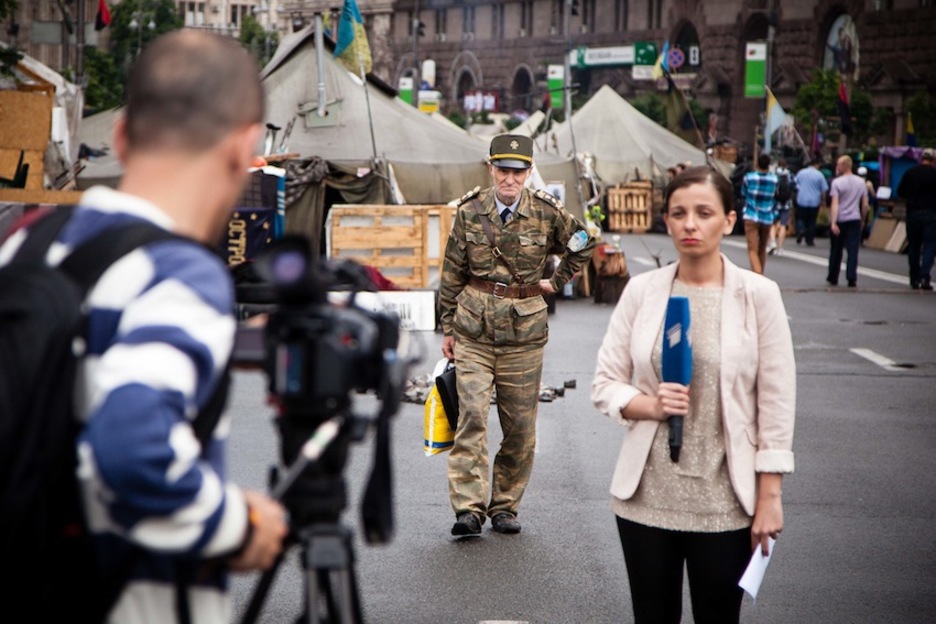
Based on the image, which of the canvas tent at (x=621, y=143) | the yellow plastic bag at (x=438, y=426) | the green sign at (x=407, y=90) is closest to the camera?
the yellow plastic bag at (x=438, y=426)

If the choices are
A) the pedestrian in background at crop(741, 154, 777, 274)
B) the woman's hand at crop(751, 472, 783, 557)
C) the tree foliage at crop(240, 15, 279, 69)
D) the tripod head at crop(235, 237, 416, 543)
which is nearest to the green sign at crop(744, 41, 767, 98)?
the pedestrian in background at crop(741, 154, 777, 274)

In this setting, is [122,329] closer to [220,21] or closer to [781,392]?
[781,392]

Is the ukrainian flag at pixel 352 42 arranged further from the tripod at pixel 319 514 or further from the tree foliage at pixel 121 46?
the tripod at pixel 319 514

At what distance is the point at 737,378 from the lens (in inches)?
174

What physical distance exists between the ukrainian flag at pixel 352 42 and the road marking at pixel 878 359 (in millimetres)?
11817

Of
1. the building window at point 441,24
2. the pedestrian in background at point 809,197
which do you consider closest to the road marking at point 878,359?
the pedestrian in background at point 809,197

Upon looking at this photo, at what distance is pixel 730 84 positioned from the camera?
72.8 metres

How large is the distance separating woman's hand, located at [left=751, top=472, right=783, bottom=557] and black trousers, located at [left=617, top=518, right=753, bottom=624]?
0.27ft

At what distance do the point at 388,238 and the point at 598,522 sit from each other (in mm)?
12071

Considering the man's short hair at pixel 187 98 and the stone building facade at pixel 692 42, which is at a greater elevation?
the stone building facade at pixel 692 42

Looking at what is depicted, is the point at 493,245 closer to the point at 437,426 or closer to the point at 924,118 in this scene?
the point at 437,426

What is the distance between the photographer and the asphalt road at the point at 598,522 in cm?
657

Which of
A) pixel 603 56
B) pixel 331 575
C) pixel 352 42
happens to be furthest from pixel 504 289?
pixel 603 56

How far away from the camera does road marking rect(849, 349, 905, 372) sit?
15.0m
